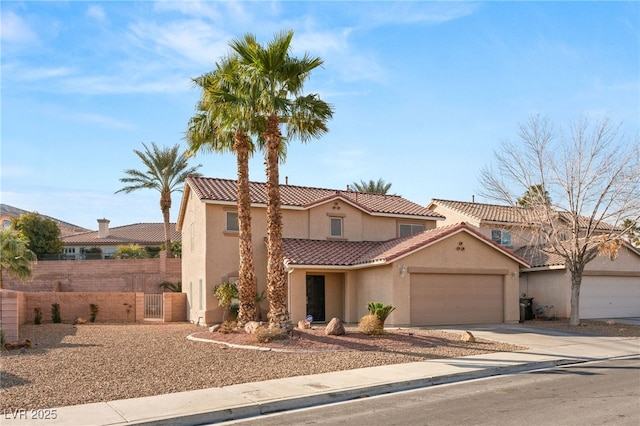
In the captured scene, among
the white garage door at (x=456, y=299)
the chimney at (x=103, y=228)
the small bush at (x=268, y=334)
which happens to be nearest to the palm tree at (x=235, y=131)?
the small bush at (x=268, y=334)

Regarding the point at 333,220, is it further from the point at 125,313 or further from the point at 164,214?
the point at 164,214

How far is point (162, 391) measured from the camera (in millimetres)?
11914

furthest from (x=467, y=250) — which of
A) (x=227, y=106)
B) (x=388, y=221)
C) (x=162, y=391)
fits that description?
(x=162, y=391)

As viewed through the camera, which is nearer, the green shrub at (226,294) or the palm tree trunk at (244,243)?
the palm tree trunk at (244,243)

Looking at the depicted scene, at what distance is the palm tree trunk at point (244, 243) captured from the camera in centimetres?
2164

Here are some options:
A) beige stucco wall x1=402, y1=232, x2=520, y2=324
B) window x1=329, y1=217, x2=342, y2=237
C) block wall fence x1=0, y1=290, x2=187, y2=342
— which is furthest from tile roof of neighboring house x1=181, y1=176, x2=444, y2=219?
block wall fence x1=0, y1=290, x2=187, y2=342

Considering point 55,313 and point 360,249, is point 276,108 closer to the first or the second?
point 360,249

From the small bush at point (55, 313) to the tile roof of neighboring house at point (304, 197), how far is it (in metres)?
9.22

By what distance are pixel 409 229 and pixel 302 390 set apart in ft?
68.7

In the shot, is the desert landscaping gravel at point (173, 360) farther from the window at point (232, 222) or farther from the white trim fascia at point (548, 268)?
the window at point (232, 222)

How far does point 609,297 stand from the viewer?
3095 cm

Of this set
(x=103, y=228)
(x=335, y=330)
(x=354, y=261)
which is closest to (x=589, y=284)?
(x=354, y=261)

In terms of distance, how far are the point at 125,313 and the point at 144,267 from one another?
9033mm

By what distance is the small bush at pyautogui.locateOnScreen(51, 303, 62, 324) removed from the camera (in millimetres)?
30927
